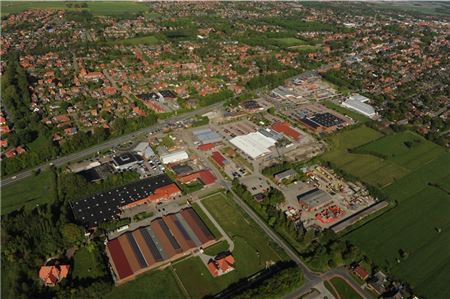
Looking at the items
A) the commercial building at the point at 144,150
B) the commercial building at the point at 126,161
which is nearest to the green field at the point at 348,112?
the commercial building at the point at 144,150

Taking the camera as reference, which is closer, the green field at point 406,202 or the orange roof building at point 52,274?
the orange roof building at point 52,274

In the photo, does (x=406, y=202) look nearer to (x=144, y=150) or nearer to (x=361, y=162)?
(x=361, y=162)

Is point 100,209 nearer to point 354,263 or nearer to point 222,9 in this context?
point 354,263

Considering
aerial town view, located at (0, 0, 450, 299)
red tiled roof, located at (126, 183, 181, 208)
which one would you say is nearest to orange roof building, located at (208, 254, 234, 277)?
aerial town view, located at (0, 0, 450, 299)

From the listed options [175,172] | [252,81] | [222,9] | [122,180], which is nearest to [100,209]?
[122,180]

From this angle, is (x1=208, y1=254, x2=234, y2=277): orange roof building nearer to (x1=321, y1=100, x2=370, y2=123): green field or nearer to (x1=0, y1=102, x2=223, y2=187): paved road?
(x1=0, y1=102, x2=223, y2=187): paved road

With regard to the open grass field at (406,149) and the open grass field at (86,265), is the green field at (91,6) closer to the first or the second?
the open grass field at (406,149)
